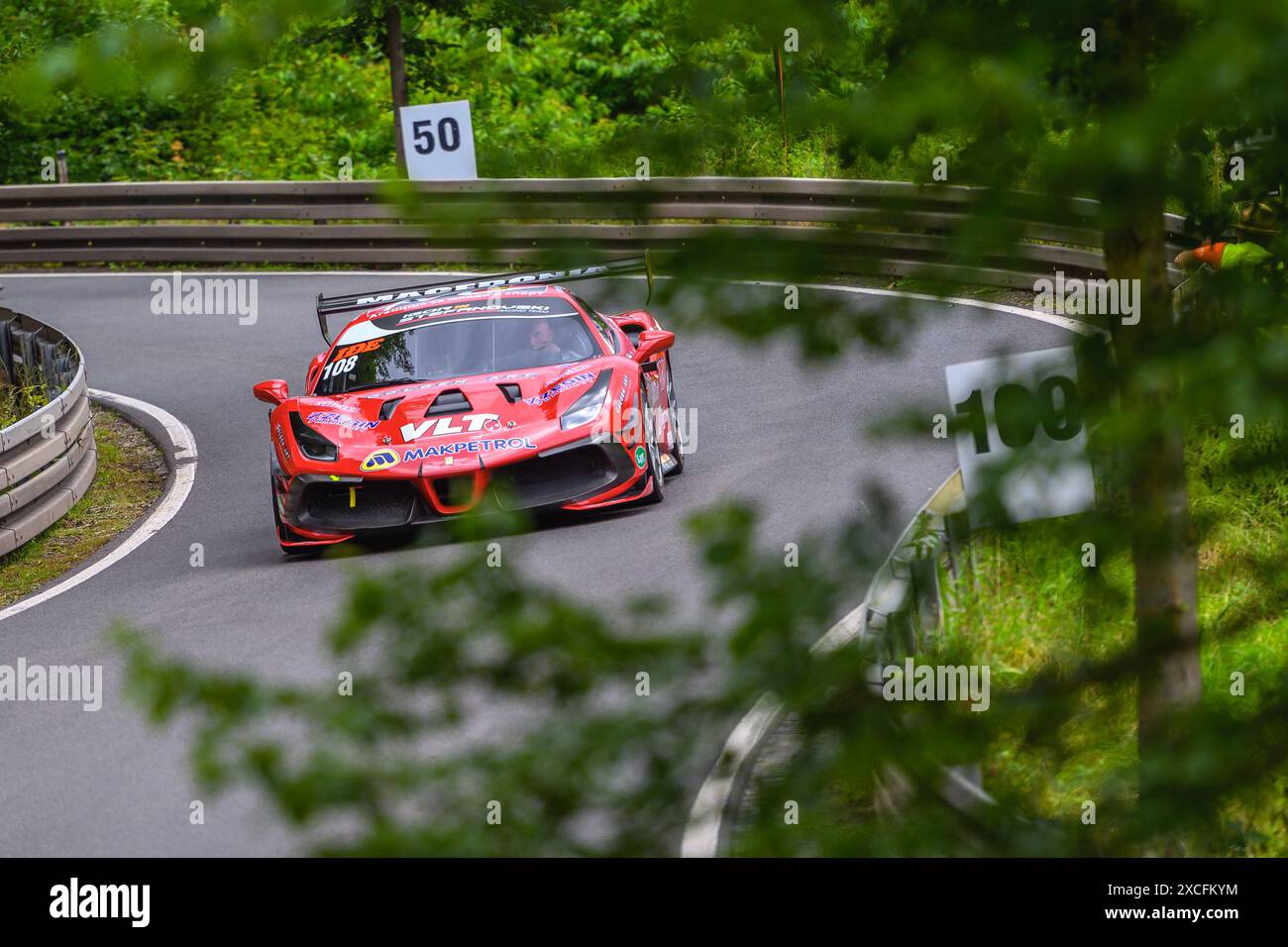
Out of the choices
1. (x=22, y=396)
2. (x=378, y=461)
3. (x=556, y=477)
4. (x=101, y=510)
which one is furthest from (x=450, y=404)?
(x=22, y=396)

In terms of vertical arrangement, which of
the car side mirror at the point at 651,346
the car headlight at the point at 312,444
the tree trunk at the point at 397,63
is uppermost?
the tree trunk at the point at 397,63

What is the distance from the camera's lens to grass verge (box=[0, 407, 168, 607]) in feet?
35.7

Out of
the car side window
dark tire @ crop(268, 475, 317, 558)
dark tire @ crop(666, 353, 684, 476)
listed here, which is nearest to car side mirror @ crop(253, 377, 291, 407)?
dark tire @ crop(268, 475, 317, 558)

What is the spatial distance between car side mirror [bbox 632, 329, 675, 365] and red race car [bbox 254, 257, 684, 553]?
2 cm

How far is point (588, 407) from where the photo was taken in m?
9.99

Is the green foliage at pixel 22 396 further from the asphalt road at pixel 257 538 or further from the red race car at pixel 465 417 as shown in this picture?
the red race car at pixel 465 417

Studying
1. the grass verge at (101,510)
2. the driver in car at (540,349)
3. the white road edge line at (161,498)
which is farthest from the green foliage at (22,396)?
the driver in car at (540,349)

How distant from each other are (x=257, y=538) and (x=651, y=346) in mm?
2979

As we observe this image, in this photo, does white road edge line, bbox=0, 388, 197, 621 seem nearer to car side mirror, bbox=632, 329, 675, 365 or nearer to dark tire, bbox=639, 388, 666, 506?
dark tire, bbox=639, 388, 666, 506

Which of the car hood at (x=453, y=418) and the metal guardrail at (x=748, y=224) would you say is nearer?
the metal guardrail at (x=748, y=224)

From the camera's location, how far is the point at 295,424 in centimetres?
1023

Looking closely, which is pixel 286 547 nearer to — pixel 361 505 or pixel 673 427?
pixel 361 505

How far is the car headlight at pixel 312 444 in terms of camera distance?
9977mm
